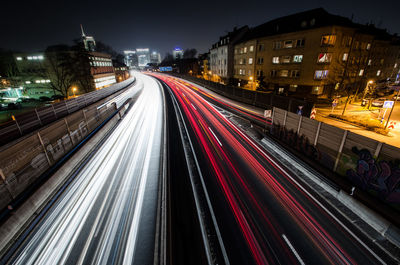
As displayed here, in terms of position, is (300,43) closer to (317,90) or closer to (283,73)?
(283,73)

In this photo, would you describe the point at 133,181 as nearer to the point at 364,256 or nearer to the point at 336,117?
the point at 364,256

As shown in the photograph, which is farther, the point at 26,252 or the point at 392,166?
the point at 392,166

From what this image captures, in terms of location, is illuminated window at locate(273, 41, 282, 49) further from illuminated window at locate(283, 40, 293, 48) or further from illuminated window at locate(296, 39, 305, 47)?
illuminated window at locate(296, 39, 305, 47)

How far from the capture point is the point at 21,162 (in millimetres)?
8664

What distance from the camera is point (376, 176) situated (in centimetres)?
819

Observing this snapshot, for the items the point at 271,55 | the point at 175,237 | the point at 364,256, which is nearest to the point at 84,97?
the point at 175,237

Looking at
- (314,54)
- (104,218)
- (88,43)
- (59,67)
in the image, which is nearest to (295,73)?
(314,54)

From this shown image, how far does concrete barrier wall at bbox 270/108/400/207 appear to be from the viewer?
7684mm

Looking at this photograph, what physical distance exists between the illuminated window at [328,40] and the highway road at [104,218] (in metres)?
35.9

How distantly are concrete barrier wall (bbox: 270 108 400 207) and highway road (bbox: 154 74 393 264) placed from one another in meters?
2.62

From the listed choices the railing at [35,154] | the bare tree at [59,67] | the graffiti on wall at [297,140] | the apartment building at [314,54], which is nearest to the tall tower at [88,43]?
the bare tree at [59,67]

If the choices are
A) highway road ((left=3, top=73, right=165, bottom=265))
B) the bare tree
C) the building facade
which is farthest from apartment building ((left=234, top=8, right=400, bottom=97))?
the building facade

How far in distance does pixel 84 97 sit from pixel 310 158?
1027 inches

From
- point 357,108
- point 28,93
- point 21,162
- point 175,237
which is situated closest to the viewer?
point 175,237
